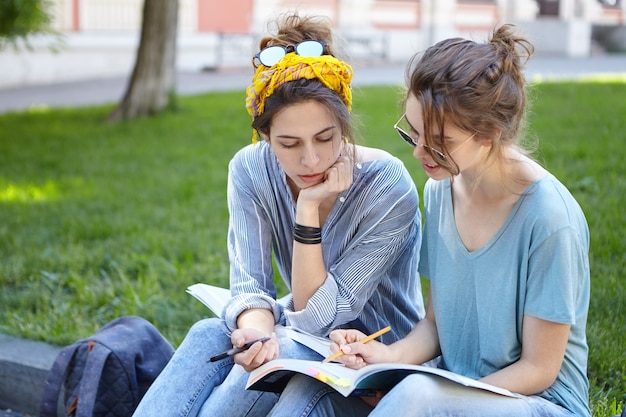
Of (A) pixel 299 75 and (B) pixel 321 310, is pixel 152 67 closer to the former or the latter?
(A) pixel 299 75

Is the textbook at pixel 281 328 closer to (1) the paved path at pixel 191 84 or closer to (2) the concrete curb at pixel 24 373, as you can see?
(2) the concrete curb at pixel 24 373

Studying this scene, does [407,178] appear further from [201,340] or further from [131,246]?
[131,246]

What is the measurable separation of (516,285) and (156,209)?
373 cm

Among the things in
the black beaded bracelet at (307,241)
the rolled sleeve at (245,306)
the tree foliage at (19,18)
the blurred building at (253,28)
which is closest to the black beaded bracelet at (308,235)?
the black beaded bracelet at (307,241)

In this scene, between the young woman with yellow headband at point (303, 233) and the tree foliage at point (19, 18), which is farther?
the tree foliage at point (19, 18)

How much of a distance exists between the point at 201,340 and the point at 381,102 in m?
7.57

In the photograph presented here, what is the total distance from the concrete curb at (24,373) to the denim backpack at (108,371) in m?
0.32

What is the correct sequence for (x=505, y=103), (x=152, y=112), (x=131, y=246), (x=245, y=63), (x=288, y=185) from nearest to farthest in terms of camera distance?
1. (x=505, y=103)
2. (x=288, y=185)
3. (x=131, y=246)
4. (x=152, y=112)
5. (x=245, y=63)

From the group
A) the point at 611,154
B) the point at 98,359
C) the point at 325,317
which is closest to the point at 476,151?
the point at 325,317

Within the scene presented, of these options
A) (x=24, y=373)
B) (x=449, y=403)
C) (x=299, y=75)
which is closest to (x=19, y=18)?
(x=24, y=373)

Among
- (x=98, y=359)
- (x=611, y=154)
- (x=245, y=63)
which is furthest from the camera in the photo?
(x=245, y=63)

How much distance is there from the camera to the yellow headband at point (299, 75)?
256 cm

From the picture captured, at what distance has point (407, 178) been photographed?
271 centimetres

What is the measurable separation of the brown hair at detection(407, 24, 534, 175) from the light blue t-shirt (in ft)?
0.59
